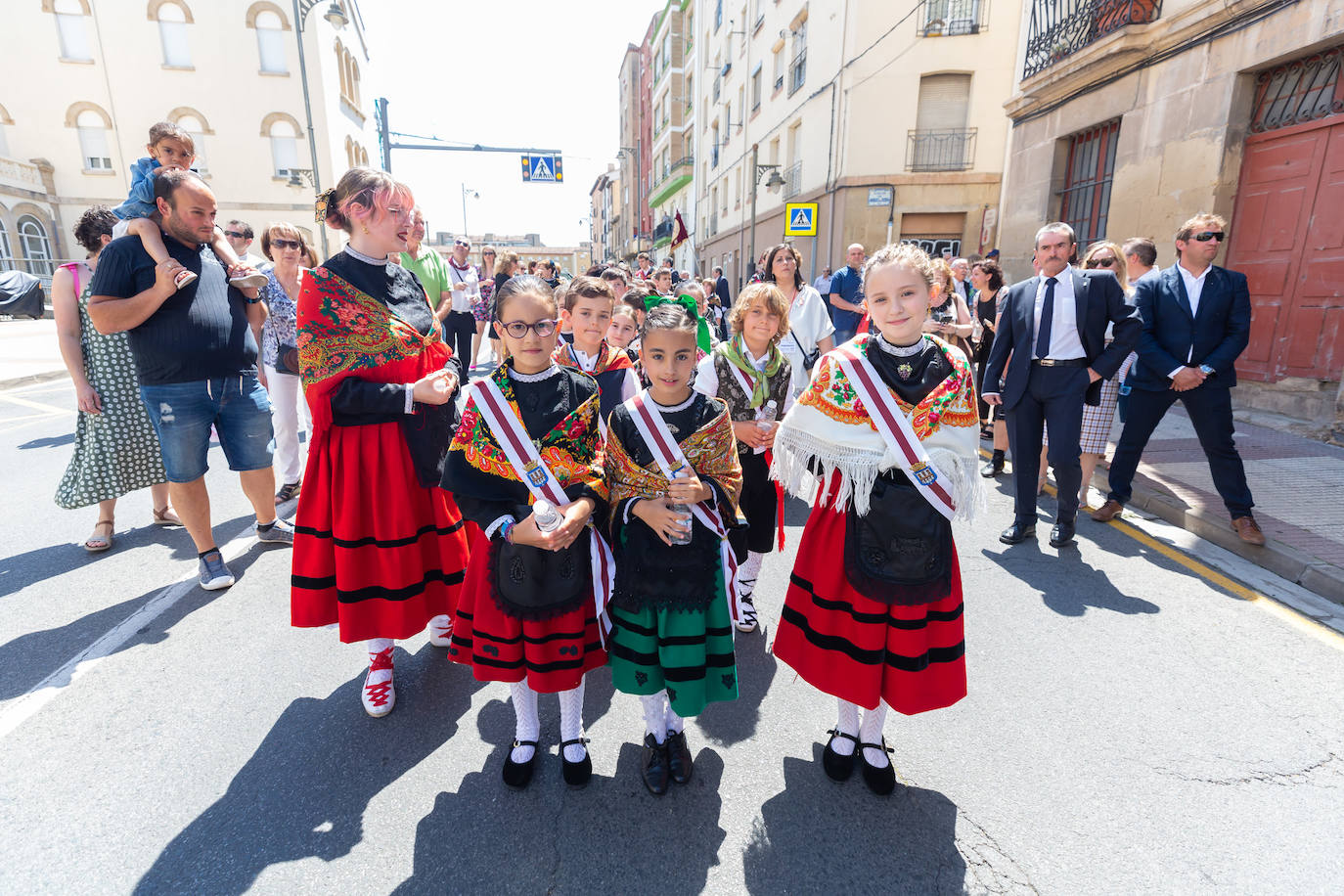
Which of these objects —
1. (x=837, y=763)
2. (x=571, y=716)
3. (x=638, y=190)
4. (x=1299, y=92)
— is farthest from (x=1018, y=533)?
(x=638, y=190)

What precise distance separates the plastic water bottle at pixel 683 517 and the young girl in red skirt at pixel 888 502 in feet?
1.45

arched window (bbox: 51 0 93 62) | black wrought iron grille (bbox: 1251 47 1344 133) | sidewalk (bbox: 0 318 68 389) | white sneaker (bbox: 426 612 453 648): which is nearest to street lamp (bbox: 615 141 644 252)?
arched window (bbox: 51 0 93 62)

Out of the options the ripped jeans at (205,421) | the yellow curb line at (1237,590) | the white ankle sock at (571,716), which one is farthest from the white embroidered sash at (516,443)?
the yellow curb line at (1237,590)

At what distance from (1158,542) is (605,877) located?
453cm

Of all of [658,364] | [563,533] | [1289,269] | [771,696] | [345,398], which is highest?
[1289,269]

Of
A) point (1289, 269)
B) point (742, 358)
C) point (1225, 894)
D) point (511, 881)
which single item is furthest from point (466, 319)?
point (1289, 269)

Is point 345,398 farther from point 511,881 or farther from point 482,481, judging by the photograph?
point 511,881

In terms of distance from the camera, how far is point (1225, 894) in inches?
75.0

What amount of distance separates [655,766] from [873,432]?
1.40 m

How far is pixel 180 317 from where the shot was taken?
11.3ft

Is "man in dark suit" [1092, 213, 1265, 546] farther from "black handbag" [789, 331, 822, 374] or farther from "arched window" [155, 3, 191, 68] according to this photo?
"arched window" [155, 3, 191, 68]

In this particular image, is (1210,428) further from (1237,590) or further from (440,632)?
(440,632)

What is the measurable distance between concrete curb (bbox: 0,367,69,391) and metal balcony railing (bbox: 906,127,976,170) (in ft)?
59.3

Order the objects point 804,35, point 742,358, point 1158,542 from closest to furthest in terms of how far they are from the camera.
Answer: point 742,358, point 1158,542, point 804,35
